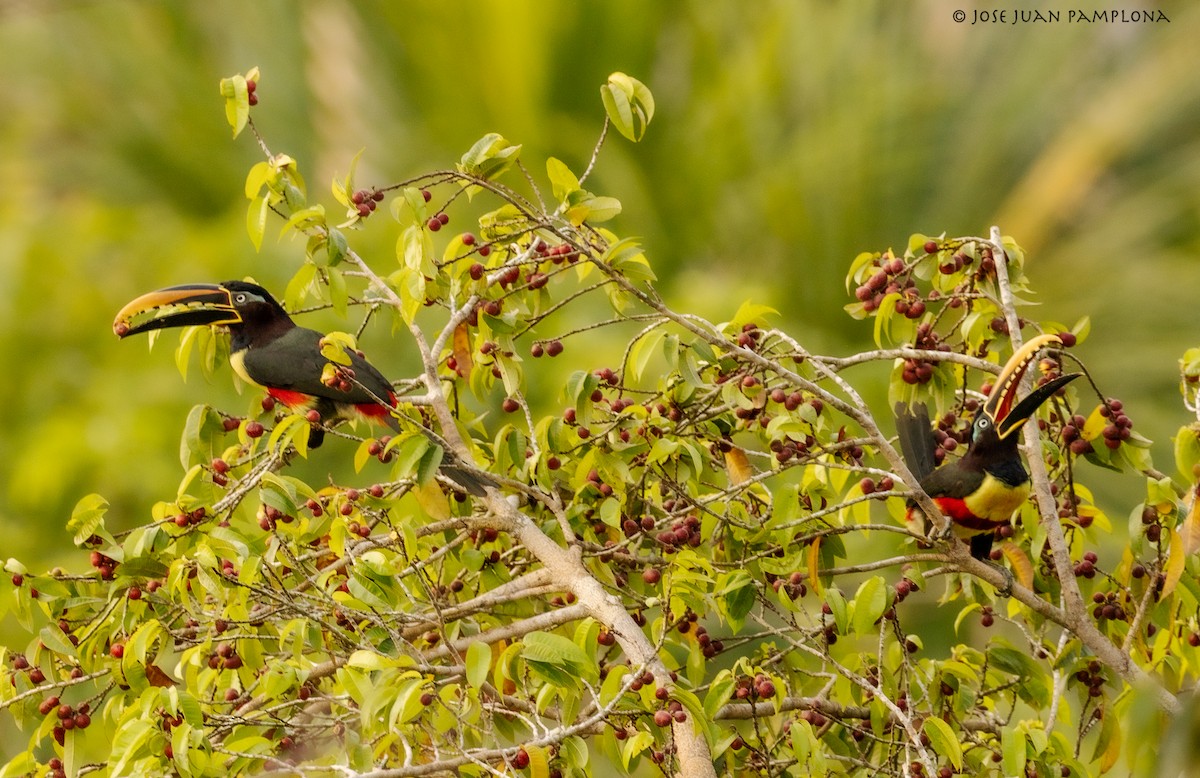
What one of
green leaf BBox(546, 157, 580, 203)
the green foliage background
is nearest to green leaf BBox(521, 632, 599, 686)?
green leaf BBox(546, 157, 580, 203)

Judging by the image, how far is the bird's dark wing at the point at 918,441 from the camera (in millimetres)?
3631

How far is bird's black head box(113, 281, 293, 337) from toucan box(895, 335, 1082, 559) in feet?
5.52

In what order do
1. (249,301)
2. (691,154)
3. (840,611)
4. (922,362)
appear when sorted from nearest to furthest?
(840,611) → (922,362) → (249,301) → (691,154)

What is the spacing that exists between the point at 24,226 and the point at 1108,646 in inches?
277

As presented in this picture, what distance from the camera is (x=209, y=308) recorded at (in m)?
3.81

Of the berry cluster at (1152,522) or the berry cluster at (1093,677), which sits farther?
the berry cluster at (1093,677)

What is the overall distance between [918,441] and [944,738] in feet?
3.42

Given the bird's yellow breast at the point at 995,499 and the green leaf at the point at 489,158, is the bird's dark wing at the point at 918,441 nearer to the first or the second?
the bird's yellow breast at the point at 995,499

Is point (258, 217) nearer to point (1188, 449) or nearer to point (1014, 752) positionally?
point (1014, 752)

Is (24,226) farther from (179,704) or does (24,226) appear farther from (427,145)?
(179,704)

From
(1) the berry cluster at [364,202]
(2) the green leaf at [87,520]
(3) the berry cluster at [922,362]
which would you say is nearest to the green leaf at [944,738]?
(3) the berry cluster at [922,362]

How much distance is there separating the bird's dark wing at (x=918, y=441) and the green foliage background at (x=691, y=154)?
359cm

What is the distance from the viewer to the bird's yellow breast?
327 centimetres

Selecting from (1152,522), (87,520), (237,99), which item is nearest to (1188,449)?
(1152,522)
